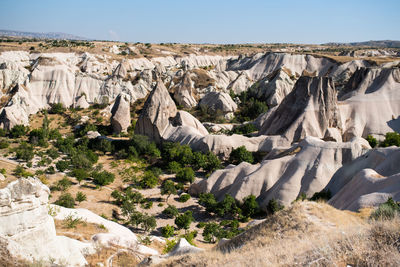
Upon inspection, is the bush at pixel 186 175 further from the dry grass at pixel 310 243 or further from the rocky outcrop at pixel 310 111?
the dry grass at pixel 310 243

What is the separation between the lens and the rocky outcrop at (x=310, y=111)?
107ft

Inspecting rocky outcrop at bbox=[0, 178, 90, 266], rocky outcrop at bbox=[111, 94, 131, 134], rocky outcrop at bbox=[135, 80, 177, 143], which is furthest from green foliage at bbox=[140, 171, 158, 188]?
rocky outcrop at bbox=[111, 94, 131, 134]

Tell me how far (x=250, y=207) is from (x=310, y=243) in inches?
572

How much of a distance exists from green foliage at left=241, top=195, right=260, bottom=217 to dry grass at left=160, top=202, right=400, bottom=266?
11087 mm

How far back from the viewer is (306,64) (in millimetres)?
70812

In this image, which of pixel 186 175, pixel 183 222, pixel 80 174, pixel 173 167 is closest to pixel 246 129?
pixel 173 167

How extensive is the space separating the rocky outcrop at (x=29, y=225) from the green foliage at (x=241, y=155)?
21795 millimetres

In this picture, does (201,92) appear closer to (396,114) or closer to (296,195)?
(396,114)

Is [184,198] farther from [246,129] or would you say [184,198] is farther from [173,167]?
[246,129]

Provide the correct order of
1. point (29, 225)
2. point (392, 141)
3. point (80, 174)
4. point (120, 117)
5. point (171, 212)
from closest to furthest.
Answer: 1. point (29, 225)
2. point (171, 212)
3. point (80, 174)
4. point (392, 141)
5. point (120, 117)

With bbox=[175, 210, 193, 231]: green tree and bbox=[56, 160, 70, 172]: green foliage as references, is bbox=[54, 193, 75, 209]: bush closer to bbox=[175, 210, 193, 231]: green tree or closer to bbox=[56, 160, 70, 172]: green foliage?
bbox=[175, 210, 193, 231]: green tree

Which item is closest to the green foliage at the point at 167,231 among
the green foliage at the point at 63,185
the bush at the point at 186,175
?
the bush at the point at 186,175

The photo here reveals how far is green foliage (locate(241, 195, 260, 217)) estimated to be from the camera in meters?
22.1

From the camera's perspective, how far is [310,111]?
33.2 m
